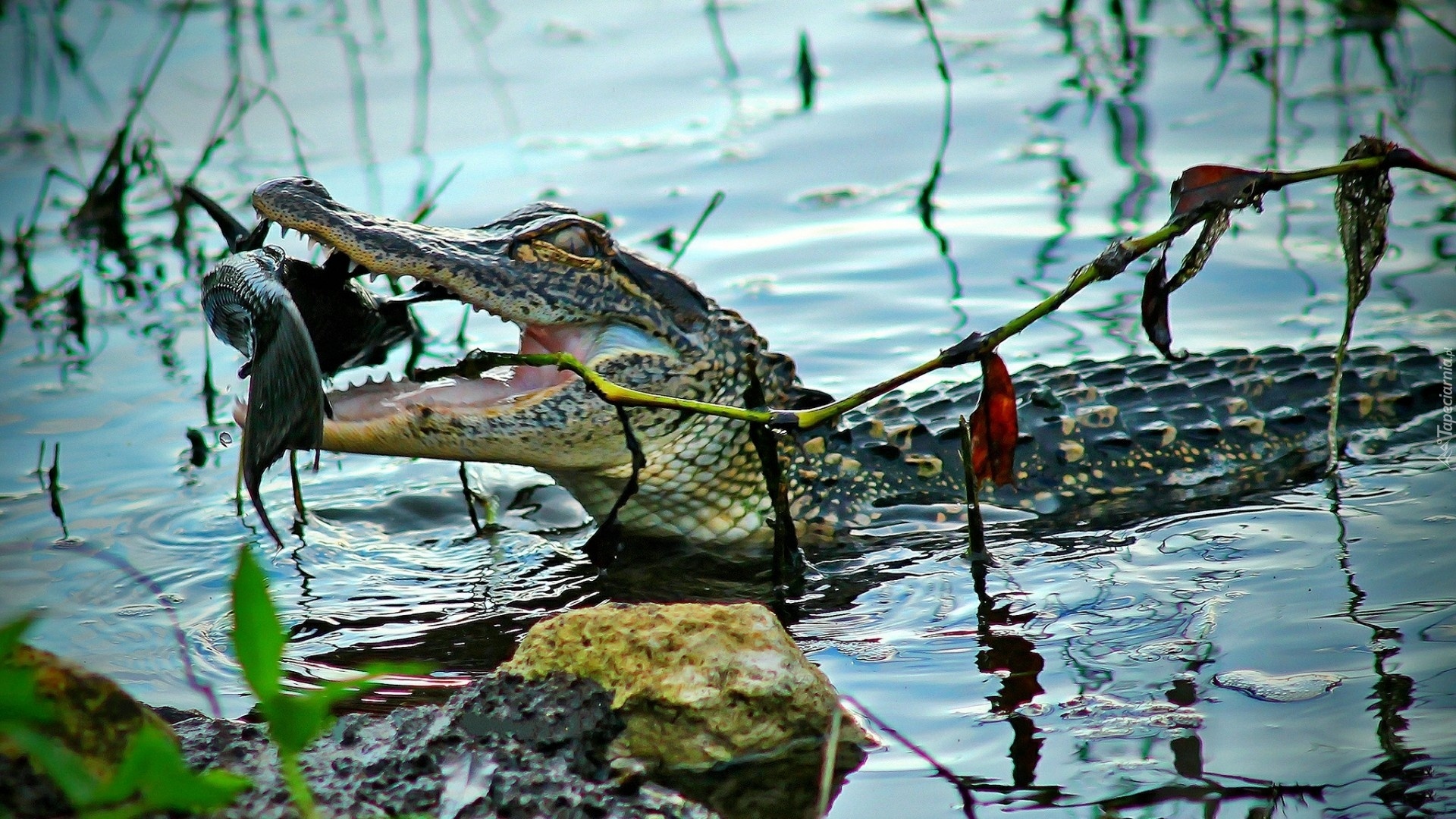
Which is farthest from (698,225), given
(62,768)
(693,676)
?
(62,768)

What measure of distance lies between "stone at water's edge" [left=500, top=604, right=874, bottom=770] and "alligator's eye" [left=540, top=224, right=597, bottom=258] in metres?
1.35

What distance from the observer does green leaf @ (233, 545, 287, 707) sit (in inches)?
71.7

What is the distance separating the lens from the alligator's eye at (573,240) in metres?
3.89

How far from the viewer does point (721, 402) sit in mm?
4160

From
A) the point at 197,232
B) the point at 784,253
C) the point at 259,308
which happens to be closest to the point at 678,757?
the point at 259,308

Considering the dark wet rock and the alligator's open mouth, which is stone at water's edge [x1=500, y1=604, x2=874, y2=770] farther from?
the alligator's open mouth

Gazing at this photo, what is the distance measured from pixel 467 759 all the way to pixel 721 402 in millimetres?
1817

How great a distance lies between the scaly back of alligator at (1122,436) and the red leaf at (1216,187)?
1390mm

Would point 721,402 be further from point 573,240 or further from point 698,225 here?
point 698,225

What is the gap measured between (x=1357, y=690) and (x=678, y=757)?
1563mm

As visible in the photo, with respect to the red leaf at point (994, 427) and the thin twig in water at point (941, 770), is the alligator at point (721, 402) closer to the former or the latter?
the red leaf at point (994, 427)

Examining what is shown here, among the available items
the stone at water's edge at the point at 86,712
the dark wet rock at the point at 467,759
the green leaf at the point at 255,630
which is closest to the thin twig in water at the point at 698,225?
the dark wet rock at the point at 467,759

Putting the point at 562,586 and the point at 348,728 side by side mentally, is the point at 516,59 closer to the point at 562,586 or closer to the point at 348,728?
the point at 562,586

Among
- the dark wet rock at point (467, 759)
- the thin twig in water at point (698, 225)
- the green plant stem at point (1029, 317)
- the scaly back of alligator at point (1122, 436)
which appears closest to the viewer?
the dark wet rock at point (467, 759)
